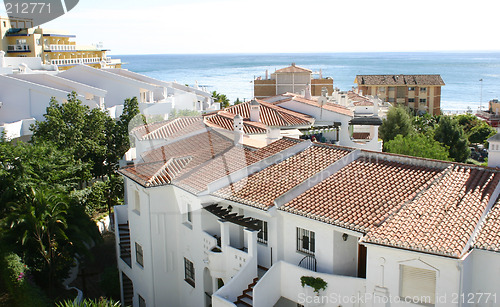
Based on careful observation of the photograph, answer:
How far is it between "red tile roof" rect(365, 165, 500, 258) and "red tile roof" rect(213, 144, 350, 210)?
13.8 ft

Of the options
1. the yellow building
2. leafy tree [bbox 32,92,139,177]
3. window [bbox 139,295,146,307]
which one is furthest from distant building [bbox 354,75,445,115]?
window [bbox 139,295,146,307]

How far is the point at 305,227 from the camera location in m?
16.7

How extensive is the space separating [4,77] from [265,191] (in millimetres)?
28885

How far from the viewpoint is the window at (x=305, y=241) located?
16.8 metres

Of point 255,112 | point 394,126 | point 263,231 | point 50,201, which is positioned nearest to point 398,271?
point 263,231

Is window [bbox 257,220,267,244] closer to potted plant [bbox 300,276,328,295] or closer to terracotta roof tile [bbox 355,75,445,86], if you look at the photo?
potted plant [bbox 300,276,328,295]

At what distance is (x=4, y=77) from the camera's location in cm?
3894

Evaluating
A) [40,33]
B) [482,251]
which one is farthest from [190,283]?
[40,33]

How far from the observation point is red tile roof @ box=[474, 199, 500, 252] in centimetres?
1323

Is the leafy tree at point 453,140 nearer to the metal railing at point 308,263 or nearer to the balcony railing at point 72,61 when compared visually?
the metal railing at point 308,263

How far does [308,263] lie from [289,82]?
50.7m

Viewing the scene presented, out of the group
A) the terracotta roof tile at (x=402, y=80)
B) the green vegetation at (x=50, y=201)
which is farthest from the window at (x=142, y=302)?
the terracotta roof tile at (x=402, y=80)

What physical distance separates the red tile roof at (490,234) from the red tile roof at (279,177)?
6.40 meters

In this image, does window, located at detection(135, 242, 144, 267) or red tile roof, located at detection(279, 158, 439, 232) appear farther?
window, located at detection(135, 242, 144, 267)
